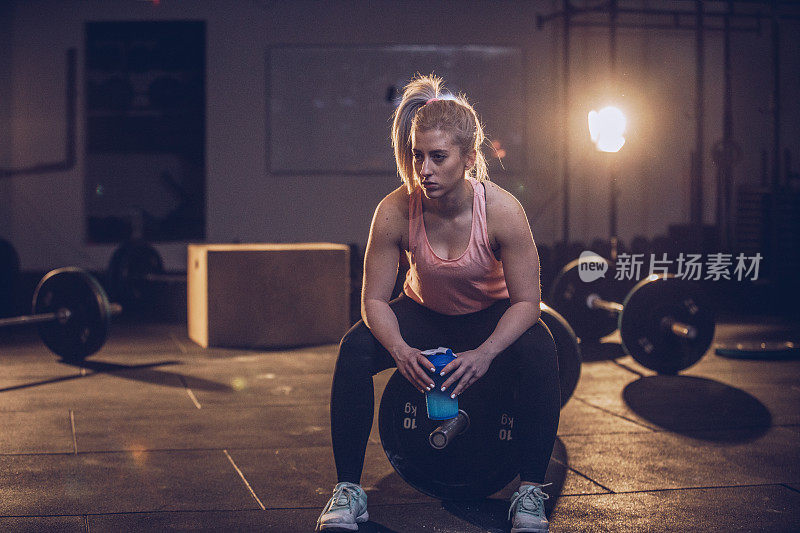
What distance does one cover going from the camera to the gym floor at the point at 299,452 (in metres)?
1.79

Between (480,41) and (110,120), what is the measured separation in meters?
3.42

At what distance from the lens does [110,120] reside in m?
8.12

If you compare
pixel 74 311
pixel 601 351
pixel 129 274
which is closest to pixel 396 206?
pixel 74 311

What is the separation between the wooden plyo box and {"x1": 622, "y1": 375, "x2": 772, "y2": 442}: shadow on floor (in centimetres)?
161

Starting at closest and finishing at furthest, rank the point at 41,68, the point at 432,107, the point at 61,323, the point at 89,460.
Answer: the point at 432,107
the point at 89,460
the point at 61,323
the point at 41,68

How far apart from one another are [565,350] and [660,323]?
1.10 metres

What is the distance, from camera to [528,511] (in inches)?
65.3

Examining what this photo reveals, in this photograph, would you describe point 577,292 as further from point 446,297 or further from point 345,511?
point 345,511

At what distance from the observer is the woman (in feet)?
5.52


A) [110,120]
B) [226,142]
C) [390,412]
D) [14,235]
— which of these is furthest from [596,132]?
[14,235]

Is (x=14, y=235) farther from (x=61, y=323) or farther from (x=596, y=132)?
(x=596, y=132)

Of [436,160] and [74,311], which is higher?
[436,160]

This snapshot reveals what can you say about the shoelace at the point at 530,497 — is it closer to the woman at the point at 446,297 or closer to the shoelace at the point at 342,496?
the woman at the point at 446,297

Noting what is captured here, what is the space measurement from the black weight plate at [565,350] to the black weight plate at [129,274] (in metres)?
A: 4.12
